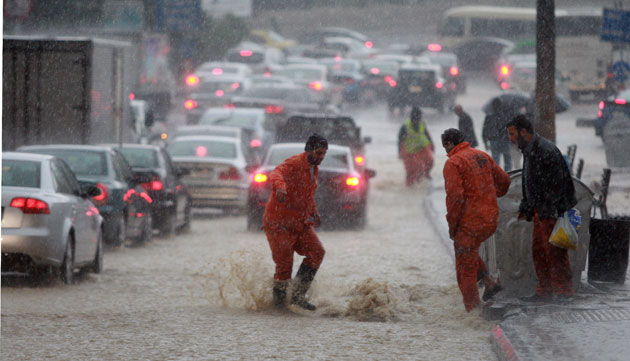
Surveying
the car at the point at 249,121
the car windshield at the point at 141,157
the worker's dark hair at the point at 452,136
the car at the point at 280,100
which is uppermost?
the car at the point at 280,100

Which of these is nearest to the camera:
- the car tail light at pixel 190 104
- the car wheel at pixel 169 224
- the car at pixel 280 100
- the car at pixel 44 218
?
the car at pixel 44 218

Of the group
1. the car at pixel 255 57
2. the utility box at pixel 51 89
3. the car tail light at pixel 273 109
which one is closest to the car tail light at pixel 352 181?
the utility box at pixel 51 89

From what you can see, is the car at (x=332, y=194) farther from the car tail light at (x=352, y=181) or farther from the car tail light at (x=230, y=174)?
the car tail light at (x=230, y=174)

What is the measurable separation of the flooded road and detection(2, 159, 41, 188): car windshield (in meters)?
1.00

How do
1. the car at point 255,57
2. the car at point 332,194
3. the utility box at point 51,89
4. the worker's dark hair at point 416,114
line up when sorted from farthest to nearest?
the car at point 255,57 < the worker's dark hair at point 416,114 < the utility box at point 51,89 < the car at point 332,194

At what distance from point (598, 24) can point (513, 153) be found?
26996mm

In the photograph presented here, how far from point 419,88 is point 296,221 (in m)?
34.2

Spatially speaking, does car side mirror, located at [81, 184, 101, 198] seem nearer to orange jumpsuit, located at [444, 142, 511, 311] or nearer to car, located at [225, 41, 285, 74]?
orange jumpsuit, located at [444, 142, 511, 311]

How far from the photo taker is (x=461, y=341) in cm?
955

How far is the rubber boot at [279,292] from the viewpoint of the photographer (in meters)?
11.1

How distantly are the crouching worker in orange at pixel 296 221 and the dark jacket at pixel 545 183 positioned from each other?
65.9 inches

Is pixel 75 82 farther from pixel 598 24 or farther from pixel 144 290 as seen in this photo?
pixel 598 24

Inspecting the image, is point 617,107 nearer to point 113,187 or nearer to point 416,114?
point 416,114

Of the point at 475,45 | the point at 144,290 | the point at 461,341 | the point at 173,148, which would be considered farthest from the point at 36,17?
the point at 461,341
